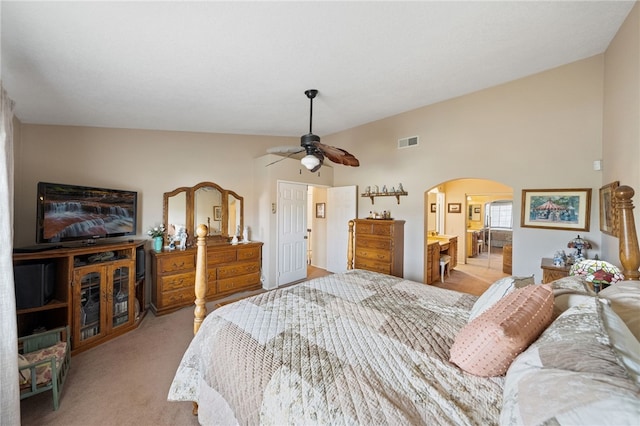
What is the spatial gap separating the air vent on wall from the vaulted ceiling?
95 cm

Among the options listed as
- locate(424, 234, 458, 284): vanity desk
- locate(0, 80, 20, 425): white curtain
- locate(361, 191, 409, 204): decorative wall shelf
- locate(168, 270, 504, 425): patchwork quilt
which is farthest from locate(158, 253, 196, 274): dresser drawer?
locate(424, 234, 458, 284): vanity desk

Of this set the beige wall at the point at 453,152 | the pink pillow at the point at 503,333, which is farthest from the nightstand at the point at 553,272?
the pink pillow at the point at 503,333

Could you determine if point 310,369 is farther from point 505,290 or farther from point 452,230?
point 452,230

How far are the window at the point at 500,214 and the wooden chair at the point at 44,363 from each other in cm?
964

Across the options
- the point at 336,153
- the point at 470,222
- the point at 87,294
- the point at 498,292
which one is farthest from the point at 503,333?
the point at 470,222

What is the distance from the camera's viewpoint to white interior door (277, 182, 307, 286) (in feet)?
15.2

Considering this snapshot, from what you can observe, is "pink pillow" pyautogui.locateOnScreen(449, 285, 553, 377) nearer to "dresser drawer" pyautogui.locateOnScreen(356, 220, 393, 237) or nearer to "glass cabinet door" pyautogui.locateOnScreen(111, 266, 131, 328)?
"dresser drawer" pyautogui.locateOnScreen(356, 220, 393, 237)

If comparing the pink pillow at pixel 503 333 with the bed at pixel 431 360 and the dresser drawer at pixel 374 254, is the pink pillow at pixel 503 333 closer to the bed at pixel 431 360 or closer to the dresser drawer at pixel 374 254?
the bed at pixel 431 360

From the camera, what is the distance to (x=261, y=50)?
212 centimetres

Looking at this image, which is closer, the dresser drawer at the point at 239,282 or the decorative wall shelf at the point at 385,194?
the dresser drawer at the point at 239,282

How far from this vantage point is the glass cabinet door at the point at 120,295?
2834 millimetres

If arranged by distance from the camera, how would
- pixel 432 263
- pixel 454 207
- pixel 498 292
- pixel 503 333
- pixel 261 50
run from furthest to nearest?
1. pixel 454 207
2. pixel 432 263
3. pixel 261 50
4. pixel 498 292
5. pixel 503 333

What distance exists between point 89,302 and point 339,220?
4.05 meters

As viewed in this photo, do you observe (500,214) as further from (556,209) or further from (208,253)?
(208,253)
